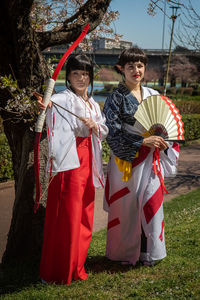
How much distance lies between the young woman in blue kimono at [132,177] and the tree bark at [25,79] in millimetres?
716

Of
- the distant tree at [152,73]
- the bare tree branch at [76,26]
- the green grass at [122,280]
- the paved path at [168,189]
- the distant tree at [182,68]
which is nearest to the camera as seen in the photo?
the green grass at [122,280]

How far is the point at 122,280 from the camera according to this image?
3082 millimetres

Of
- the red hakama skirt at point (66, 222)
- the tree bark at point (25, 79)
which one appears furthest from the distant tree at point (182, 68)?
the red hakama skirt at point (66, 222)

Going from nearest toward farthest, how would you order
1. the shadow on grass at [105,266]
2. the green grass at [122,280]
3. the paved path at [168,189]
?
the green grass at [122,280], the shadow on grass at [105,266], the paved path at [168,189]

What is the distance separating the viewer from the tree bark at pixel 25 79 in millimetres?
3314

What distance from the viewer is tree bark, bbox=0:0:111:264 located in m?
3.31

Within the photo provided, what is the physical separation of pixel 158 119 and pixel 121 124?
1.04ft

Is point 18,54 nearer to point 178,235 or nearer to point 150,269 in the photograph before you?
point 150,269

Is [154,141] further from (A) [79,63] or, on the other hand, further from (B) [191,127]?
(B) [191,127]

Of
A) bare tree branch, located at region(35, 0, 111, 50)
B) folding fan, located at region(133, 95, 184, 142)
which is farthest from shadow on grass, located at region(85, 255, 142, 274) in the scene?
bare tree branch, located at region(35, 0, 111, 50)

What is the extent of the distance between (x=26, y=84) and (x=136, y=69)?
1.05m

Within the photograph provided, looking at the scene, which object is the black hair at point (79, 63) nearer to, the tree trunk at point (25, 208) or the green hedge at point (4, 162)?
the tree trunk at point (25, 208)

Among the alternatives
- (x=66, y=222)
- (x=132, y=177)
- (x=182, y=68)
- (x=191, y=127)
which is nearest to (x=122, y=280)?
(x=66, y=222)

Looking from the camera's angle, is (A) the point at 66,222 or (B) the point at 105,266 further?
(B) the point at 105,266
